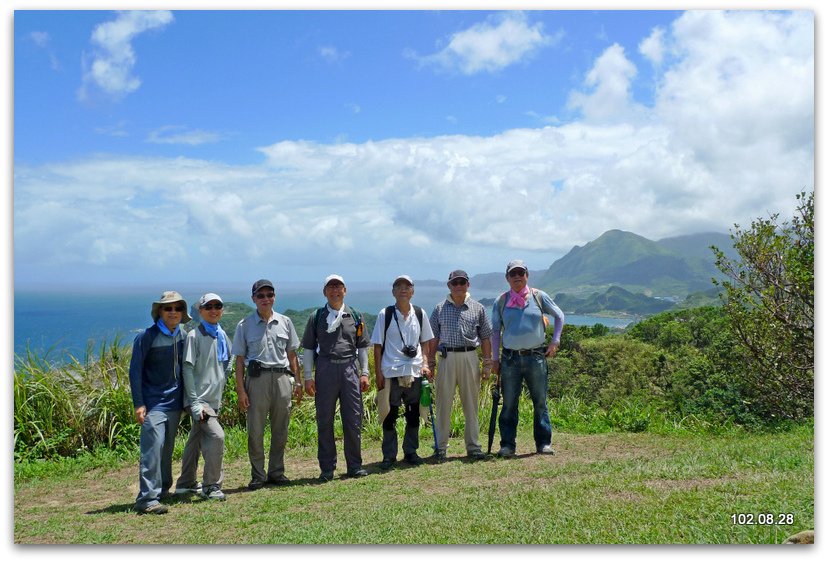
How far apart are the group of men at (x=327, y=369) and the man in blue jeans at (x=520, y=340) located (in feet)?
0.03

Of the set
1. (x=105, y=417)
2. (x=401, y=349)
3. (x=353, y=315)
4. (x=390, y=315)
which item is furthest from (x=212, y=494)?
(x=105, y=417)

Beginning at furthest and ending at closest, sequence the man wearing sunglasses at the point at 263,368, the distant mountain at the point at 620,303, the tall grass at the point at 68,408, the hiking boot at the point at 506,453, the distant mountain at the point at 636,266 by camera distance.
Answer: the distant mountain at the point at 620,303
the distant mountain at the point at 636,266
the tall grass at the point at 68,408
the hiking boot at the point at 506,453
the man wearing sunglasses at the point at 263,368

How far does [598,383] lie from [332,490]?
7224 mm

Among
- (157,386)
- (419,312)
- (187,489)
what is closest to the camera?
(157,386)

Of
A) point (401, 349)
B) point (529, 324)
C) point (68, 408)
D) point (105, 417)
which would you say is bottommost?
point (105, 417)

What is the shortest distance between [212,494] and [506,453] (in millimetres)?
2812

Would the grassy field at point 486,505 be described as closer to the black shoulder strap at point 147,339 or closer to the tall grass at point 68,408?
the tall grass at point 68,408

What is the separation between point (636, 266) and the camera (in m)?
31.3

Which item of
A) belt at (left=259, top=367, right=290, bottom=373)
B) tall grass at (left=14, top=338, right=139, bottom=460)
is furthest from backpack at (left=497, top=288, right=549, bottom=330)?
tall grass at (left=14, top=338, right=139, bottom=460)

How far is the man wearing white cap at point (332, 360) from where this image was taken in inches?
259

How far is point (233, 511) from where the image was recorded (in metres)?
5.70

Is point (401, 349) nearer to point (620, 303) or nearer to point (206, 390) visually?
point (206, 390)

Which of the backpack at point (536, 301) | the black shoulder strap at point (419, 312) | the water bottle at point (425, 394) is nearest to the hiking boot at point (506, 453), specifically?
the water bottle at point (425, 394)

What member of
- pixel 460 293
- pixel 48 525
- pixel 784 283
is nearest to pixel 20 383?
pixel 48 525
